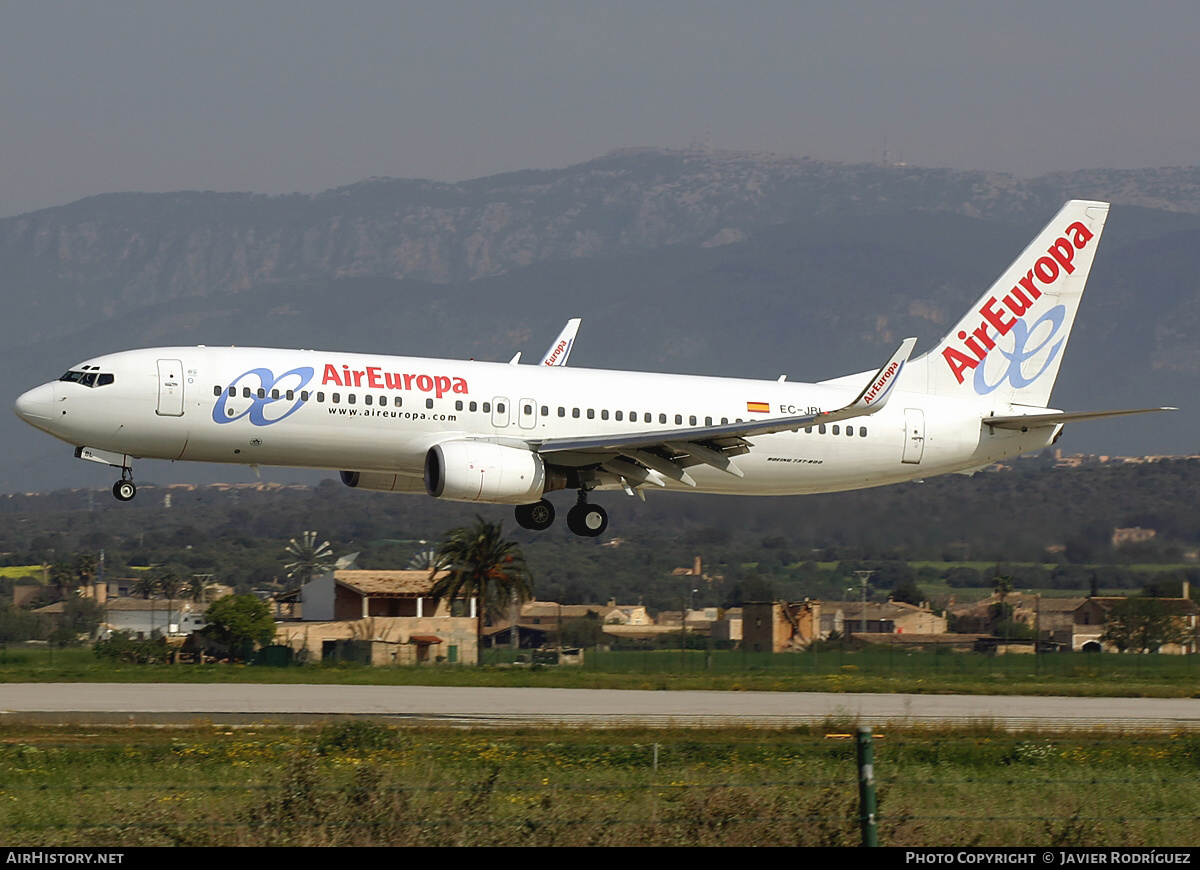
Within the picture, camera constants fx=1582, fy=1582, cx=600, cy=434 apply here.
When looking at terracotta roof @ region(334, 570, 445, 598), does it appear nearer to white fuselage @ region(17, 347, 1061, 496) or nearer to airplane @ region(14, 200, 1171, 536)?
airplane @ region(14, 200, 1171, 536)

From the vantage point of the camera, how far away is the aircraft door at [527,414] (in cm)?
3791

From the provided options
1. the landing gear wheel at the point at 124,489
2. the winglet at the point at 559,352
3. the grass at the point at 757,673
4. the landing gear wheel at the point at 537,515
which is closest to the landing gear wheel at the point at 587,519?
the landing gear wheel at the point at 537,515

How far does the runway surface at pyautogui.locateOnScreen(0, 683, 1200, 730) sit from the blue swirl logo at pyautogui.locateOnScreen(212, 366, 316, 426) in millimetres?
6301

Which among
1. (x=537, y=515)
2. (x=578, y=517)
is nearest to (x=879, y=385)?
(x=578, y=517)

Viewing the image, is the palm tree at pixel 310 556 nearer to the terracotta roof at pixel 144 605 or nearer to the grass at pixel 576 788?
the terracotta roof at pixel 144 605

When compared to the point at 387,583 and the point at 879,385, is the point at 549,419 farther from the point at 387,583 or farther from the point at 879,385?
the point at 387,583

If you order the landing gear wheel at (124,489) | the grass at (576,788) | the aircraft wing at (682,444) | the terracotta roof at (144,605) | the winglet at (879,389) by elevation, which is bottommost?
the grass at (576,788)

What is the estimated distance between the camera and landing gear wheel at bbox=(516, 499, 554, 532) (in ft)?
131

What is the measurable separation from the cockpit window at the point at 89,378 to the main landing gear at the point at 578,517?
10602 millimetres

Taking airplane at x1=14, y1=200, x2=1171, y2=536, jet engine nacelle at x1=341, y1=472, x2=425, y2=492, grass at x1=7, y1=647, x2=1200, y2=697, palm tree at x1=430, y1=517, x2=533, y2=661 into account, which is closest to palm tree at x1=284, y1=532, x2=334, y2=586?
palm tree at x1=430, y1=517, x2=533, y2=661

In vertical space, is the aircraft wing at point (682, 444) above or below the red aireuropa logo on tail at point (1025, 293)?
below

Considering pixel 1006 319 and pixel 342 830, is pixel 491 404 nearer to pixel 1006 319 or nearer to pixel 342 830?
pixel 1006 319

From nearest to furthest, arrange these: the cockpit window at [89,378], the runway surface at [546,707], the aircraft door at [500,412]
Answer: the runway surface at [546,707], the cockpit window at [89,378], the aircraft door at [500,412]

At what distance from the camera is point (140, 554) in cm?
16162
